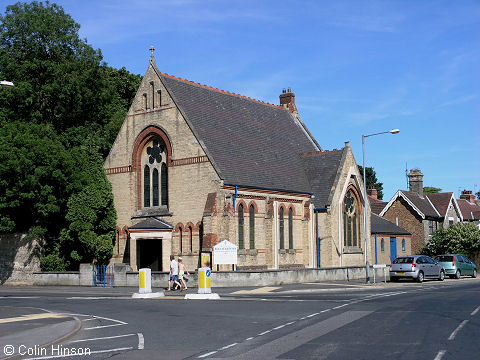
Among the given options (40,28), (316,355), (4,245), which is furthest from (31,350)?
(40,28)

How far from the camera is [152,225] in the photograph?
35875 mm

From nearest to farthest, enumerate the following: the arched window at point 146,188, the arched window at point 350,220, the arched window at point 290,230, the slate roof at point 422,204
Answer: the arched window at point 146,188
the arched window at point 290,230
the arched window at point 350,220
the slate roof at point 422,204

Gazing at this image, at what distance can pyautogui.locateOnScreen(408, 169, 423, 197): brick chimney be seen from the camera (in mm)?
62875

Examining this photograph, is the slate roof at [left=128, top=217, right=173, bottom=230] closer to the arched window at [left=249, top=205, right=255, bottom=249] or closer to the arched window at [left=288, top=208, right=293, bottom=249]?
the arched window at [left=249, top=205, right=255, bottom=249]

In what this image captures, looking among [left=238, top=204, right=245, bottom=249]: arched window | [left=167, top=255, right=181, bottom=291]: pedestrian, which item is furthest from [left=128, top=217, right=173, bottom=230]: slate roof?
[left=167, top=255, right=181, bottom=291]: pedestrian

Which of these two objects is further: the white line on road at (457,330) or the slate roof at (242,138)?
the slate roof at (242,138)

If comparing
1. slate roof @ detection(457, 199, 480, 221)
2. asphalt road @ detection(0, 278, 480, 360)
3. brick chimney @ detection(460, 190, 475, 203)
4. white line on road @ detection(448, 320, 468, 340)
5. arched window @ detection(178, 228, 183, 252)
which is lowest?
asphalt road @ detection(0, 278, 480, 360)

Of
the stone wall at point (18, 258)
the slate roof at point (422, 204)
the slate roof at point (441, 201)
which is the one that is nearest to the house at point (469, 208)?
the slate roof at point (441, 201)

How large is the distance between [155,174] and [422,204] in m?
32.5

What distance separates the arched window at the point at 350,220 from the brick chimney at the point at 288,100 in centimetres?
1082

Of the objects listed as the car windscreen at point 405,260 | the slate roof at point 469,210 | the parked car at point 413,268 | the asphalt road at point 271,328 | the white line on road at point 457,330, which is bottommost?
the asphalt road at point 271,328

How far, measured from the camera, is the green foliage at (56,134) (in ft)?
112

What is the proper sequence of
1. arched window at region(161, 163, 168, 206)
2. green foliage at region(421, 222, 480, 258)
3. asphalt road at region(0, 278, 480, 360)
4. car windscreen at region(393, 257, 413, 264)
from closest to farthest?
asphalt road at region(0, 278, 480, 360) < car windscreen at region(393, 257, 413, 264) < arched window at region(161, 163, 168, 206) < green foliage at region(421, 222, 480, 258)

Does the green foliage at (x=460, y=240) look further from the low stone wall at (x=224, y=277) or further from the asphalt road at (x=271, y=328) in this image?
the asphalt road at (x=271, y=328)
